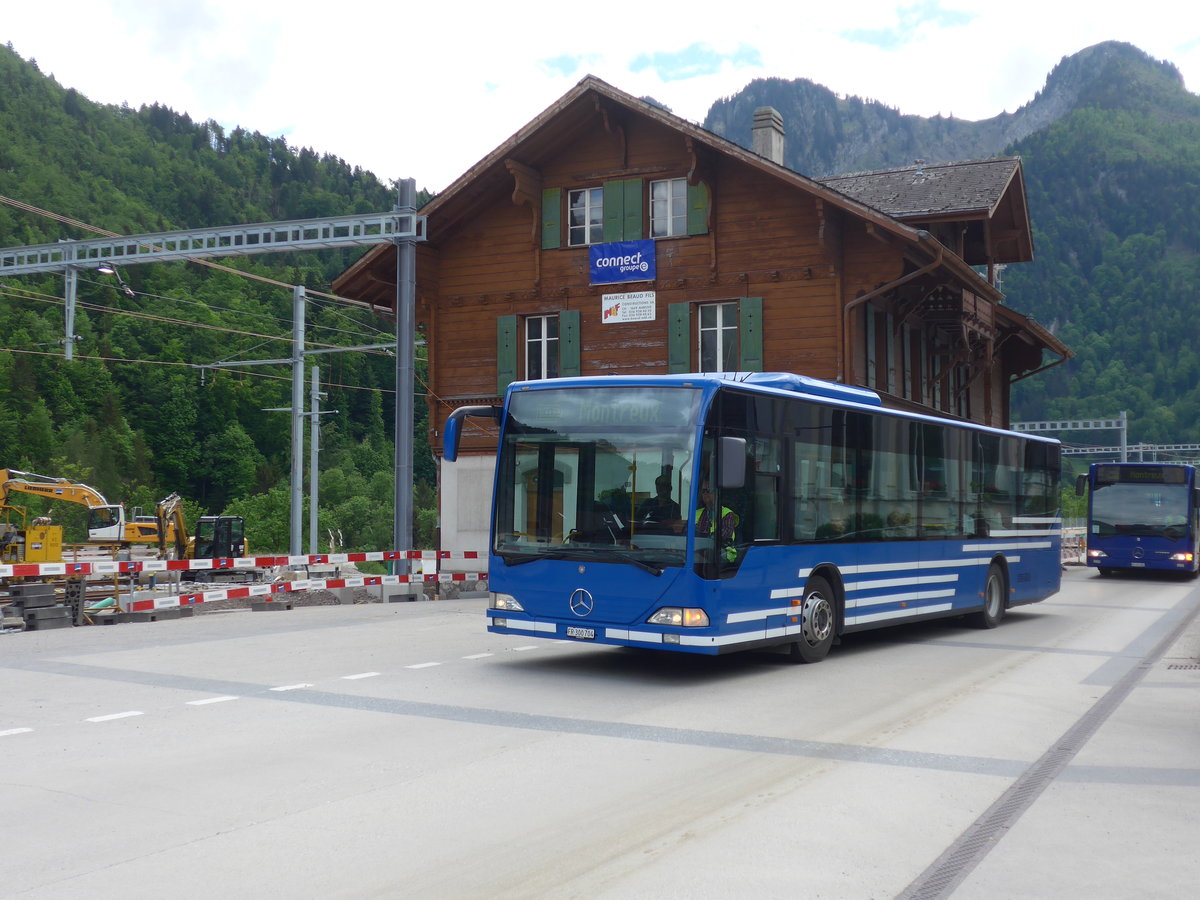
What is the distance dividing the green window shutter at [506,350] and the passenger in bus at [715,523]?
1932 cm

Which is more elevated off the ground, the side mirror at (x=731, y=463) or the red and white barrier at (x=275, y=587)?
the side mirror at (x=731, y=463)

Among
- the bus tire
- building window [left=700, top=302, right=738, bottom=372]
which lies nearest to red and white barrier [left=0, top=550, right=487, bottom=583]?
building window [left=700, top=302, right=738, bottom=372]

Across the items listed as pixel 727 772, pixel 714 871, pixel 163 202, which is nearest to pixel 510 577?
pixel 727 772

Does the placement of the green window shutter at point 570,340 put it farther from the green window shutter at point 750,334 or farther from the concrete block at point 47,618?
the concrete block at point 47,618

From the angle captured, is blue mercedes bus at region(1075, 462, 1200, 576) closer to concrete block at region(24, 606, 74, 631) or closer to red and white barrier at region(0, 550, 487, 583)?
red and white barrier at region(0, 550, 487, 583)

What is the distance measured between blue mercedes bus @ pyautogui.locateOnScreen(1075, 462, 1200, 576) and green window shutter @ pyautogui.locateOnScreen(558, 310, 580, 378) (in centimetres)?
1291

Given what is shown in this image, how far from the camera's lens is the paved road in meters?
5.54

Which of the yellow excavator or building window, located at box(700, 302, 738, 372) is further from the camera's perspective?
the yellow excavator

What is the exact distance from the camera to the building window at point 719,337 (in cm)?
2848

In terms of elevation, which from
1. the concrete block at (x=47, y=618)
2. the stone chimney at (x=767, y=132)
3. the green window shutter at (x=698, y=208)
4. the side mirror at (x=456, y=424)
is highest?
the stone chimney at (x=767, y=132)

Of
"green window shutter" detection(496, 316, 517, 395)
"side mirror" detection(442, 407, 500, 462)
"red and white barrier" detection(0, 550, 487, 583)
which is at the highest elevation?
"green window shutter" detection(496, 316, 517, 395)

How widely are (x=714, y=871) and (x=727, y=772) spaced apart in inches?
80.7

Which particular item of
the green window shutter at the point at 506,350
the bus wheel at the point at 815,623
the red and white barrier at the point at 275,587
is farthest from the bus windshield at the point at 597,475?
the green window shutter at the point at 506,350

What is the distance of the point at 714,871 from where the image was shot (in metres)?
5.55
